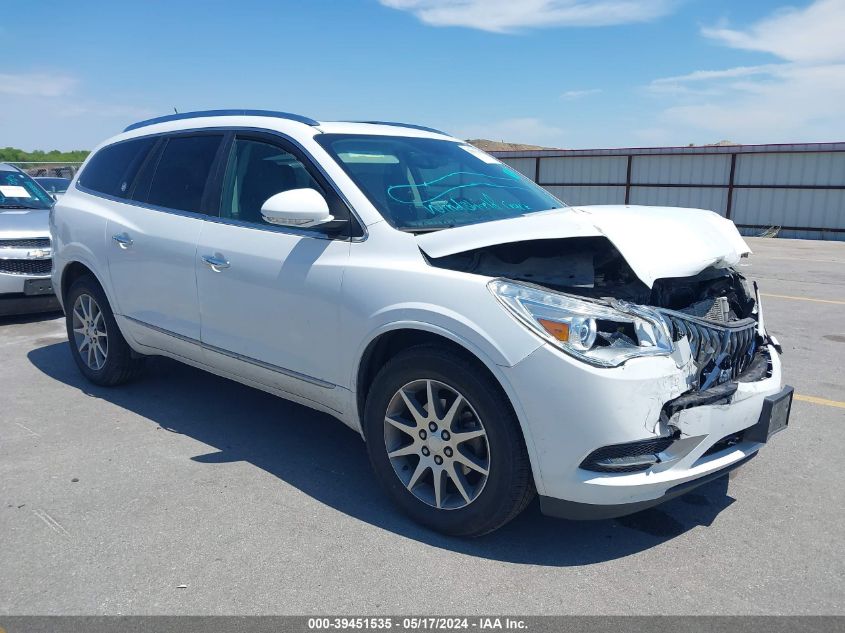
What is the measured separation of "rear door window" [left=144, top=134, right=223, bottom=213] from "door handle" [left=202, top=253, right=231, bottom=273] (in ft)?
1.27

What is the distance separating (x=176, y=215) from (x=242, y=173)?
559 millimetres

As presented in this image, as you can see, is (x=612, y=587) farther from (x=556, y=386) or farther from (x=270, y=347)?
(x=270, y=347)

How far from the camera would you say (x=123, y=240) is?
4.61 metres

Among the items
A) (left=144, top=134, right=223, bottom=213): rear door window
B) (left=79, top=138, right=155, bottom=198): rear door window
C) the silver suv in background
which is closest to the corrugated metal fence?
the silver suv in background

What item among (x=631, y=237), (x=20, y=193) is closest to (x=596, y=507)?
(x=631, y=237)

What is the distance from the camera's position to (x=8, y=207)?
827cm

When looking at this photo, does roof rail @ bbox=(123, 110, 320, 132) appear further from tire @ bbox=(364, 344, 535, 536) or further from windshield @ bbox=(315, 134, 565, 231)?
tire @ bbox=(364, 344, 535, 536)

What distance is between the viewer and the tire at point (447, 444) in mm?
2842

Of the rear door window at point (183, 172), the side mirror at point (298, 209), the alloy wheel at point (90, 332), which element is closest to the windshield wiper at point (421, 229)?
the side mirror at point (298, 209)

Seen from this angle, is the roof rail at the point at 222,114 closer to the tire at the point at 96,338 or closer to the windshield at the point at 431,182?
the windshield at the point at 431,182

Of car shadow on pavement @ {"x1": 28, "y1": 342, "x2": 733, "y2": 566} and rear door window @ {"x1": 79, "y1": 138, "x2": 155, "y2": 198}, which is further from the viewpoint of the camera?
rear door window @ {"x1": 79, "y1": 138, "x2": 155, "y2": 198}

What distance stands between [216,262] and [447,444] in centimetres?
175

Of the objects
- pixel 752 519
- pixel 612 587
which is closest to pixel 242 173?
pixel 612 587

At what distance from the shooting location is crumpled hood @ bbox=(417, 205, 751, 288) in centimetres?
298
